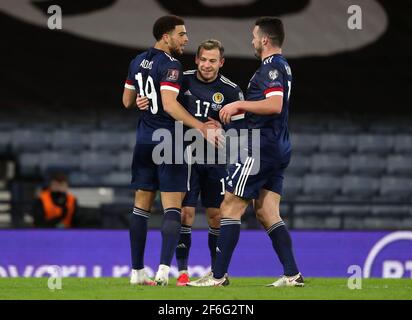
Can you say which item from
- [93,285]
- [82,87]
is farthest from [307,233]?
[93,285]

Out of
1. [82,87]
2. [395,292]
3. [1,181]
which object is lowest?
[395,292]

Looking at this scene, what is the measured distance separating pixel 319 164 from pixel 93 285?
6329mm

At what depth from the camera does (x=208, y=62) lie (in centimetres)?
725

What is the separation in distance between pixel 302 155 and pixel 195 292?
7.02 m

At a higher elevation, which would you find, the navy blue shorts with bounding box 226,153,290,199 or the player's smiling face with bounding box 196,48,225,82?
the player's smiling face with bounding box 196,48,225,82

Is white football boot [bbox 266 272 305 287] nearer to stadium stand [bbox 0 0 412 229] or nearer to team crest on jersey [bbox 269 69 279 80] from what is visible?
team crest on jersey [bbox 269 69 279 80]

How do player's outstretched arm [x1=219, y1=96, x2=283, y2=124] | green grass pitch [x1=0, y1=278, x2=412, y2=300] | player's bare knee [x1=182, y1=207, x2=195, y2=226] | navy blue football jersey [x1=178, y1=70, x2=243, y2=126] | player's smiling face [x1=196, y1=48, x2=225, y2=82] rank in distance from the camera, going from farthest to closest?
player's bare knee [x1=182, y1=207, x2=195, y2=226] → navy blue football jersey [x1=178, y1=70, x2=243, y2=126] → player's smiling face [x1=196, y1=48, x2=225, y2=82] → player's outstretched arm [x1=219, y1=96, x2=283, y2=124] → green grass pitch [x1=0, y1=278, x2=412, y2=300]

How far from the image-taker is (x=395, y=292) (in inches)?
267

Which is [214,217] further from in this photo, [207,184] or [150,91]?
[150,91]

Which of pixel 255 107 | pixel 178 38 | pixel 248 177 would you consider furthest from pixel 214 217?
pixel 178 38

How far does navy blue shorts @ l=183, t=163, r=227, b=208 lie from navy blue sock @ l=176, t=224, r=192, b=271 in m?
0.19

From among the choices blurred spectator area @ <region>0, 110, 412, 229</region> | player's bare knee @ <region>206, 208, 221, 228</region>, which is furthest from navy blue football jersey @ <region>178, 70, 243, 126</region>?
blurred spectator area @ <region>0, 110, 412, 229</region>

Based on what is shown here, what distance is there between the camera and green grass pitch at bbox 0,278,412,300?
6.27 metres

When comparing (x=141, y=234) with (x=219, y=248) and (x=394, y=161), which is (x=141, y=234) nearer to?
(x=219, y=248)
